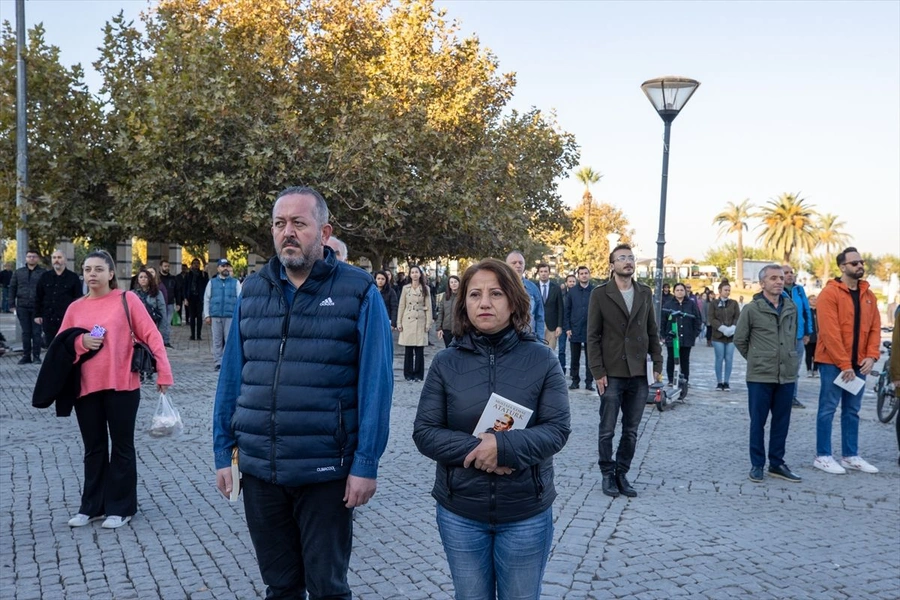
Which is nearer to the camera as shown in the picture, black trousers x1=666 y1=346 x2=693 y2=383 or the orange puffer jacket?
the orange puffer jacket

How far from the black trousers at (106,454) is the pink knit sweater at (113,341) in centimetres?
9

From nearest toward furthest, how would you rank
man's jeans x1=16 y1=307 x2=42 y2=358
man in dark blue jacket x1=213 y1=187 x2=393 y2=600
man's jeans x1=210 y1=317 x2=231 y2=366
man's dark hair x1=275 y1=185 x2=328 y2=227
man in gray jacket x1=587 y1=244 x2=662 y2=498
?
man in dark blue jacket x1=213 y1=187 x2=393 y2=600 < man's dark hair x1=275 y1=185 x2=328 y2=227 < man in gray jacket x1=587 y1=244 x2=662 y2=498 < man's jeans x1=210 y1=317 x2=231 y2=366 < man's jeans x1=16 y1=307 x2=42 y2=358

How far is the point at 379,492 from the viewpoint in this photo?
670 centimetres

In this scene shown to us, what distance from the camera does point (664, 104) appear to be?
11.6 m

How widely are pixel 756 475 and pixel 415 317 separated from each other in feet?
24.6

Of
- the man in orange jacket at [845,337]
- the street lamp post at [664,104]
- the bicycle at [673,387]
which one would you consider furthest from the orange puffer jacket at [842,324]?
the bicycle at [673,387]

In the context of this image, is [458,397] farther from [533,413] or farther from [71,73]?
[71,73]

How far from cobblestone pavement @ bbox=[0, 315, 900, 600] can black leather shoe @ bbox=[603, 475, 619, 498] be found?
0.28 ft

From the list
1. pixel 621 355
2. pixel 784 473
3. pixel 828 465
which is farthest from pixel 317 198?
pixel 828 465

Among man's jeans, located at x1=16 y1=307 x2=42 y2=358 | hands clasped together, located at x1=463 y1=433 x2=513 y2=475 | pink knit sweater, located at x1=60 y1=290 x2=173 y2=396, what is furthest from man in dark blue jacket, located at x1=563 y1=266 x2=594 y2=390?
hands clasped together, located at x1=463 y1=433 x2=513 y2=475

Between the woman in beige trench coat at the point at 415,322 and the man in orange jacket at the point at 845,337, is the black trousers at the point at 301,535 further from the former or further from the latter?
the woman in beige trench coat at the point at 415,322

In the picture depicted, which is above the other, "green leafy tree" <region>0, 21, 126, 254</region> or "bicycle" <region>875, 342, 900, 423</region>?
"green leafy tree" <region>0, 21, 126, 254</region>

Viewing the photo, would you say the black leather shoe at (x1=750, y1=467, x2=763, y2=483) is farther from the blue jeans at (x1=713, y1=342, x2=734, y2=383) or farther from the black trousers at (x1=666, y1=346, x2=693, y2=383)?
the blue jeans at (x1=713, y1=342, x2=734, y2=383)

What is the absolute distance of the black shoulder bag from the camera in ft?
19.1
